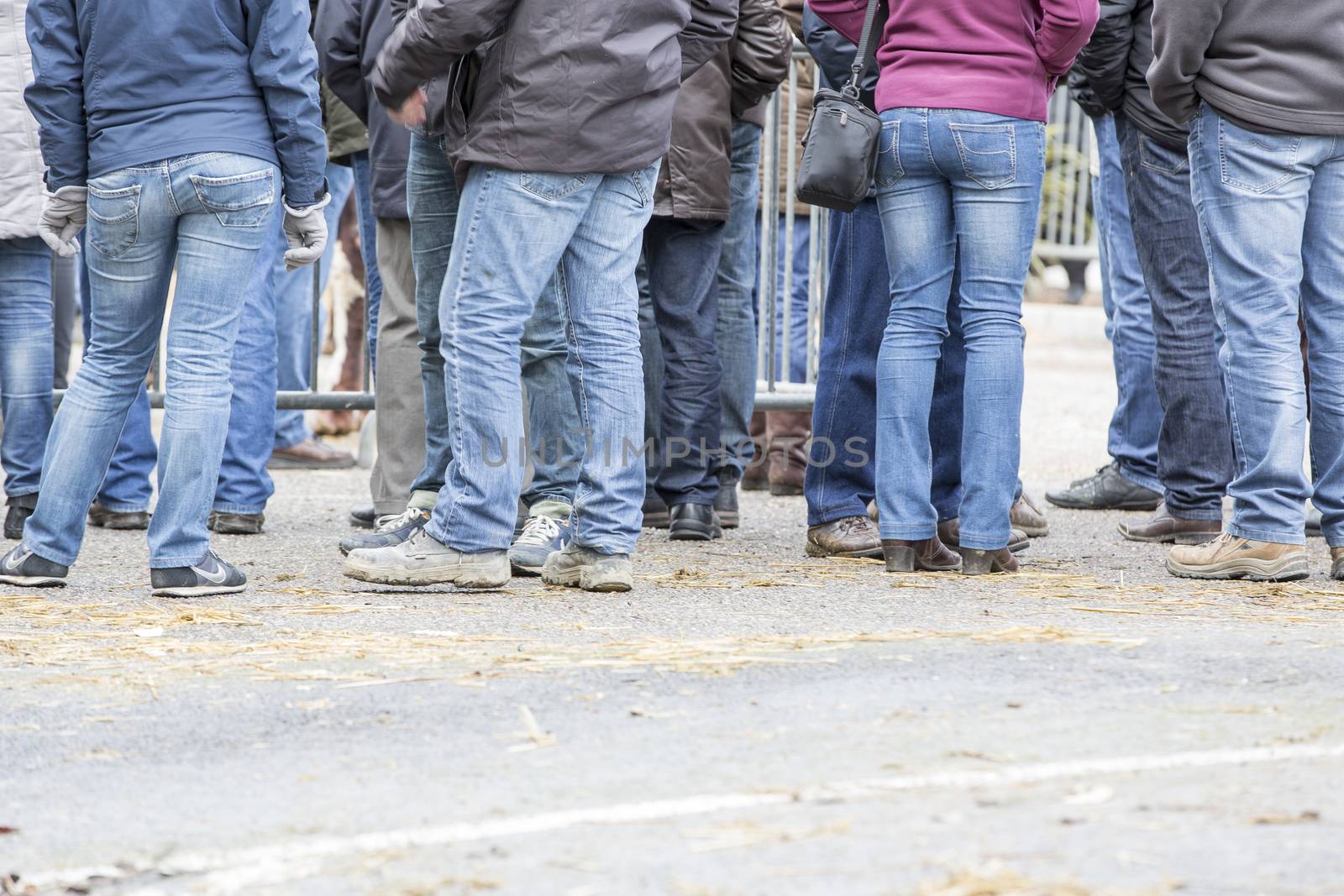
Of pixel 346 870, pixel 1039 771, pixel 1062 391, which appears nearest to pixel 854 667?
pixel 1039 771

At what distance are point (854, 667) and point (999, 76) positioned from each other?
1.77m

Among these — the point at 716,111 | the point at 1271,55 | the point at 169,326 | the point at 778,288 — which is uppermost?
the point at 1271,55

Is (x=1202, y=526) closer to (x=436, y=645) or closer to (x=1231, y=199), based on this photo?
(x=1231, y=199)

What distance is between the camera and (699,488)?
226 inches

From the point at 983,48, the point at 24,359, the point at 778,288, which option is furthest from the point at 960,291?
the point at 778,288

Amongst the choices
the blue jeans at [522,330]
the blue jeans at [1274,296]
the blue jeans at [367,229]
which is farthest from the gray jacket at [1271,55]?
the blue jeans at [367,229]

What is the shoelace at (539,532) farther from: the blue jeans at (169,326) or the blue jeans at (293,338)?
the blue jeans at (293,338)

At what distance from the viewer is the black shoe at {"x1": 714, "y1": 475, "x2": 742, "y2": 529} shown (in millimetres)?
6016

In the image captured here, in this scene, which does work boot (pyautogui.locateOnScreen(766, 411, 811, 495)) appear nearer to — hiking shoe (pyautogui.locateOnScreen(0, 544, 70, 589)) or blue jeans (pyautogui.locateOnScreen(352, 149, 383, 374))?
blue jeans (pyautogui.locateOnScreen(352, 149, 383, 374))

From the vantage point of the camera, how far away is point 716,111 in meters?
5.53

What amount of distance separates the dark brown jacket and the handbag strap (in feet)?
2.24

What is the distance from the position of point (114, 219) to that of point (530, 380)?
48.1 inches

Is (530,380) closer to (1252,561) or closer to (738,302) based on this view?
(738,302)

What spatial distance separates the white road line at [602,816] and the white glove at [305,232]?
7.48 ft
